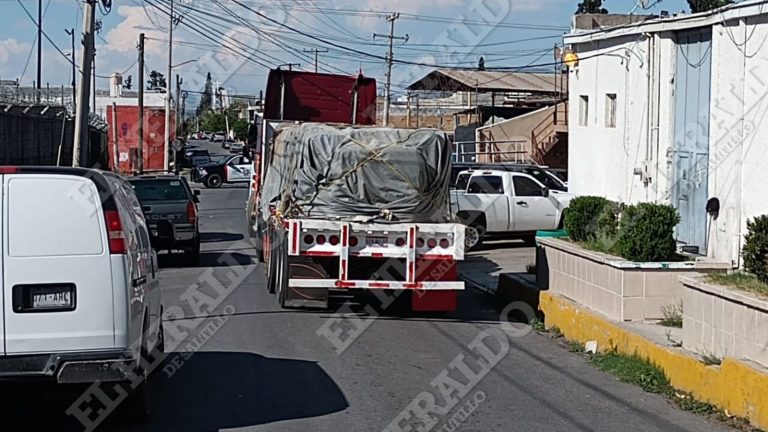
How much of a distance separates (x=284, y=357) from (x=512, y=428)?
365 cm

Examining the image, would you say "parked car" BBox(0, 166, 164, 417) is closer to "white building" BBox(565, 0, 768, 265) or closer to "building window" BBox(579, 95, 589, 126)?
"white building" BBox(565, 0, 768, 265)

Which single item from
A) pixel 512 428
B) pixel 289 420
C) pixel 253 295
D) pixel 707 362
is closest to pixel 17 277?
pixel 289 420

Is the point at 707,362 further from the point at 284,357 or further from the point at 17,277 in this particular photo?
the point at 17,277

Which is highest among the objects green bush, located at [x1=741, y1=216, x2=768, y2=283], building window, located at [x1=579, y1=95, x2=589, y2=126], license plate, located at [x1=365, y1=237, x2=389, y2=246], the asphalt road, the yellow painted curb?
building window, located at [x1=579, y1=95, x2=589, y2=126]

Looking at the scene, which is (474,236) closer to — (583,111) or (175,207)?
(583,111)

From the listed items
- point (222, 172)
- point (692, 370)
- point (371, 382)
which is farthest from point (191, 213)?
point (222, 172)

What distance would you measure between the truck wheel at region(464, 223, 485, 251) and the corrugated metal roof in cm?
2105

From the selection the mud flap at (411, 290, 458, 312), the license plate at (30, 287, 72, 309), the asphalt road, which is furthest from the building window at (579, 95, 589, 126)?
the license plate at (30, 287, 72, 309)

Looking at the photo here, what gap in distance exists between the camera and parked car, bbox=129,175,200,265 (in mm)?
21141

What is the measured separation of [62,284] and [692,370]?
538 cm

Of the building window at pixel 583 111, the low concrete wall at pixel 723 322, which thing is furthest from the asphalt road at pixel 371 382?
the building window at pixel 583 111

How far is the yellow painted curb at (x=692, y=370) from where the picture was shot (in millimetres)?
8117

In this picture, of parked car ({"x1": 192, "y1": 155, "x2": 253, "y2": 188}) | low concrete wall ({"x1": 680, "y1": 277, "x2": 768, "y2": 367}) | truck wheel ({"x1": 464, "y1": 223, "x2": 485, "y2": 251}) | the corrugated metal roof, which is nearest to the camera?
low concrete wall ({"x1": 680, "y1": 277, "x2": 768, "y2": 367})

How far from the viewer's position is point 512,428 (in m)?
8.35
